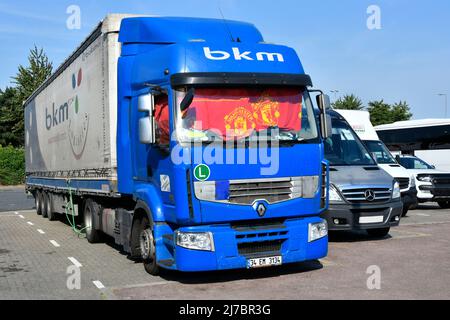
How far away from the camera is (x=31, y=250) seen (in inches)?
440

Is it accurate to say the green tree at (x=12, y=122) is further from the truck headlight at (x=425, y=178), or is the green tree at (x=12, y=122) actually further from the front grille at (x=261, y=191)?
the front grille at (x=261, y=191)

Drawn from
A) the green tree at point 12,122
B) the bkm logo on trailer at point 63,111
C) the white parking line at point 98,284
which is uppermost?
the green tree at point 12,122

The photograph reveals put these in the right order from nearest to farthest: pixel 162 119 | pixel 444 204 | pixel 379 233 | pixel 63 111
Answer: pixel 162 119, pixel 379 233, pixel 63 111, pixel 444 204

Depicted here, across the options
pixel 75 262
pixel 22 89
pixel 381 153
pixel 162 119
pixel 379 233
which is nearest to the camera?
pixel 162 119

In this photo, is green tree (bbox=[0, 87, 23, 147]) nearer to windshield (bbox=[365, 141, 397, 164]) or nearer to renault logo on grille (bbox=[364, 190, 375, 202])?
windshield (bbox=[365, 141, 397, 164])

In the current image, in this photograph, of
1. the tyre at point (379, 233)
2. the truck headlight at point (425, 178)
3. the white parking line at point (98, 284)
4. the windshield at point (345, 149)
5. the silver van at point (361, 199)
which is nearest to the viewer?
the white parking line at point (98, 284)

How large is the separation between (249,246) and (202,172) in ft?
4.03

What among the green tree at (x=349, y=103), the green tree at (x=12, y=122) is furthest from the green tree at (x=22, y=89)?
the green tree at (x=349, y=103)

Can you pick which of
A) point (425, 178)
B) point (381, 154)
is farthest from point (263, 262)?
point (425, 178)

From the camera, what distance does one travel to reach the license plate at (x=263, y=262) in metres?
7.38

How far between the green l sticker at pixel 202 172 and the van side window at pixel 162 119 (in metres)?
0.59

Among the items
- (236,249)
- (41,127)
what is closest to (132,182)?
(236,249)

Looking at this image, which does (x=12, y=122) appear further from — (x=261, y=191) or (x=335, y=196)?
(x=261, y=191)

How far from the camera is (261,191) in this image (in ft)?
24.3
